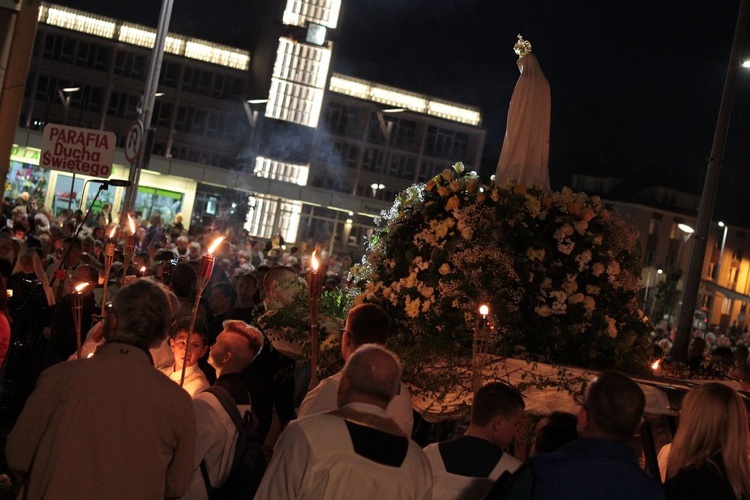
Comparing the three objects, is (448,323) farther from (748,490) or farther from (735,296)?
(735,296)

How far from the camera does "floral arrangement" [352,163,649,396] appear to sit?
690cm

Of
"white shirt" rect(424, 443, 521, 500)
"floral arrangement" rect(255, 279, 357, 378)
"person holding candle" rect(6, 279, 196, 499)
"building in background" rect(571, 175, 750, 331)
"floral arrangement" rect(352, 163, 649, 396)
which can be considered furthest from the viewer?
"building in background" rect(571, 175, 750, 331)

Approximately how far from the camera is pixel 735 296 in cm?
7638

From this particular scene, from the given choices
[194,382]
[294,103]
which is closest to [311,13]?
[294,103]

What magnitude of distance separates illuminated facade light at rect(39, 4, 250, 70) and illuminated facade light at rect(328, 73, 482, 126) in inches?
266

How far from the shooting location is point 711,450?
16.7 feet

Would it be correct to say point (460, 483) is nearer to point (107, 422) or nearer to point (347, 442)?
point (347, 442)

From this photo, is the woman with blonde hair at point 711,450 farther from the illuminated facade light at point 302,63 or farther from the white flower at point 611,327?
the illuminated facade light at point 302,63

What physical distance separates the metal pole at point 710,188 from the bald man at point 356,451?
11.9 m

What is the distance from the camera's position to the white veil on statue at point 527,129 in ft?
26.1

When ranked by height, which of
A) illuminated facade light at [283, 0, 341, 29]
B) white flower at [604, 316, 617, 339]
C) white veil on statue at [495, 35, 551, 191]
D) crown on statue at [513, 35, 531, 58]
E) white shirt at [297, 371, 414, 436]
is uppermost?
illuminated facade light at [283, 0, 341, 29]

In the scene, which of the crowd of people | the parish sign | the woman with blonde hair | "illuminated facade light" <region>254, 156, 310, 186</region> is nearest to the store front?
"illuminated facade light" <region>254, 156, 310, 186</region>

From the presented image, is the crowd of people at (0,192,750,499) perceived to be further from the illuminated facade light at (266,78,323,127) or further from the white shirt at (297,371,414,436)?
the illuminated facade light at (266,78,323,127)

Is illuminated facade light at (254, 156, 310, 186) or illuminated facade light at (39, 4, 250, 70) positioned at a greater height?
illuminated facade light at (39, 4, 250, 70)
